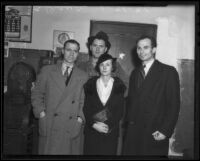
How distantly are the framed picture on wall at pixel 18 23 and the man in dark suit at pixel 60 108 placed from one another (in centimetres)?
30

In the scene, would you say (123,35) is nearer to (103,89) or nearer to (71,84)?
(103,89)

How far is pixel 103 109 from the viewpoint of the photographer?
1.90m

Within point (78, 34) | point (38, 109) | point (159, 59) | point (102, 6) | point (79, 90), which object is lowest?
point (38, 109)

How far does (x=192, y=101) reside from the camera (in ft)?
6.31

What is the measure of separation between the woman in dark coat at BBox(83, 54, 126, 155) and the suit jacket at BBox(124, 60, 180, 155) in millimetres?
90

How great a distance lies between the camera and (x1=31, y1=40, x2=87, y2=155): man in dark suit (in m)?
1.90

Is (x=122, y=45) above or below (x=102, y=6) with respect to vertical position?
below

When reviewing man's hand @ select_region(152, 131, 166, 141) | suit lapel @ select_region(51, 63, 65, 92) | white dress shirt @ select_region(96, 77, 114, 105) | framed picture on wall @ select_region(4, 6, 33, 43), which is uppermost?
framed picture on wall @ select_region(4, 6, 33, 43)

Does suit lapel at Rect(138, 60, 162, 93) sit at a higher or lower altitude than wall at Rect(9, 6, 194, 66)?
lower

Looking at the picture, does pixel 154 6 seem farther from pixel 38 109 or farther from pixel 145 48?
pixel 38 109

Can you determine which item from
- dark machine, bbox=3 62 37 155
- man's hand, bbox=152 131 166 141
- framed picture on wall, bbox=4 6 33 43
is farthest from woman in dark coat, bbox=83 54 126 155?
framed picture on wall, bbox=4 6 33 43

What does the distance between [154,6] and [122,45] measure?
0.38 metres

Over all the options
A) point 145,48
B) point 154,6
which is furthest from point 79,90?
point 154,6

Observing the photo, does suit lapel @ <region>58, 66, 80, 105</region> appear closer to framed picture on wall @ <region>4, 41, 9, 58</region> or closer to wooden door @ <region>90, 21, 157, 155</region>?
wooden door @ <region>90, 21, 157, 155</region>
